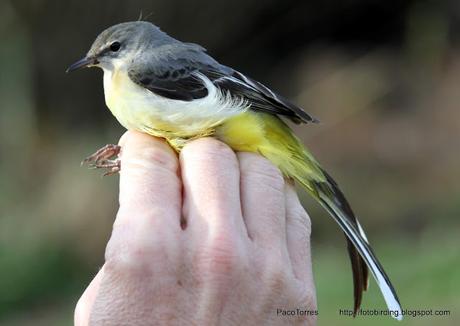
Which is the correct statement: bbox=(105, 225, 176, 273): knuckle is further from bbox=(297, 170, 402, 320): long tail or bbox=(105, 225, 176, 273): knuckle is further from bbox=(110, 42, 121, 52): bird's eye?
bbox=(110, 42, 121, 52): bird's eye

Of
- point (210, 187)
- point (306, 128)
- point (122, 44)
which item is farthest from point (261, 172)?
point (306, 128)

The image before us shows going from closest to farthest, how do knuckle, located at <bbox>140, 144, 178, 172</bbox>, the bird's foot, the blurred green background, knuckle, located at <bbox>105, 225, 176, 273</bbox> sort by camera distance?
knuckle, located at <bbox>105, 225, 176, 273</bbox> → knuckle, located at <bbox>140, 144, 178, 172</bbox> → the bird's foot → the blurred green background

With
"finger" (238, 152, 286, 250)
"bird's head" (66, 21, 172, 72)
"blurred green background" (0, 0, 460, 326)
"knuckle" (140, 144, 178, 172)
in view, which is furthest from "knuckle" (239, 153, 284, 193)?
"blurred green background" (0, 0, 460, 326)

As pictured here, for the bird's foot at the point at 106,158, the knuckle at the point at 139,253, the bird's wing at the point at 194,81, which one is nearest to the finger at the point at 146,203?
the knuckle at the point at 139,253

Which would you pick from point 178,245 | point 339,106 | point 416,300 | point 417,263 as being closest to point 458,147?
point 339,106

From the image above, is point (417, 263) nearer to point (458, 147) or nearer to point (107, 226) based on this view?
point (458, 147)

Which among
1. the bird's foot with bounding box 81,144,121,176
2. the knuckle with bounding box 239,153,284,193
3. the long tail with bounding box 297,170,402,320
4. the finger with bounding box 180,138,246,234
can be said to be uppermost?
the finger with bounding box 180,138,246,234

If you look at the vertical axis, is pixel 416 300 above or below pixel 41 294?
above
